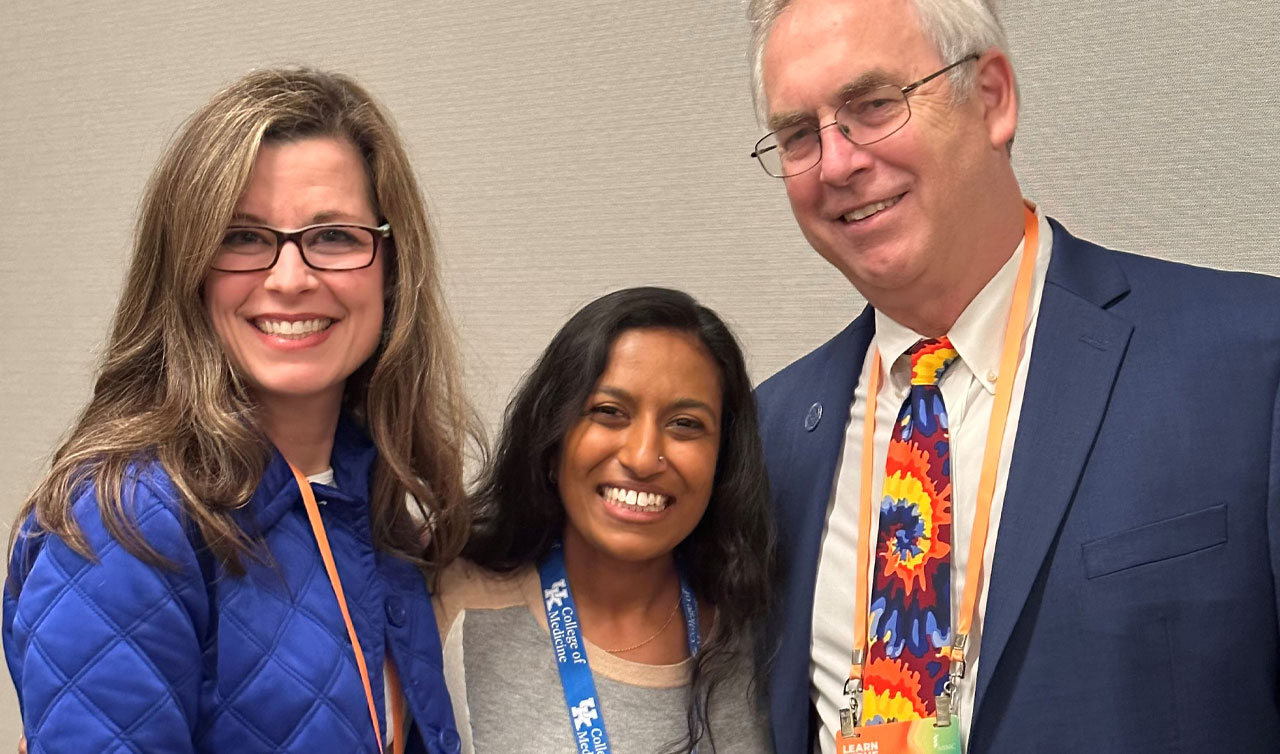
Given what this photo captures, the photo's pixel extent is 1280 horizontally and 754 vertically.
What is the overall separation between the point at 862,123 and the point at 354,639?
3.24 feet

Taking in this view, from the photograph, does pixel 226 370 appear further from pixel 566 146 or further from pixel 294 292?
pixel 566 146

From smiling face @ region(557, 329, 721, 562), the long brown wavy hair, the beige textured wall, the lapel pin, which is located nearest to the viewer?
the long brown wavy hair

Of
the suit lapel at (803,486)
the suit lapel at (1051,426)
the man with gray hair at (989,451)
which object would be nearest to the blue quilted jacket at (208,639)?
the suit lapel at (803,486)

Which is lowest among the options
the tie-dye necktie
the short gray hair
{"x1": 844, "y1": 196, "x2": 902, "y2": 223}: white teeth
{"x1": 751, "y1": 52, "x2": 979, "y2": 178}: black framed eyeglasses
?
the tie-dye necktie

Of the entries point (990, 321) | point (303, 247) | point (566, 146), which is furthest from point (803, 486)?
point (566, 146)

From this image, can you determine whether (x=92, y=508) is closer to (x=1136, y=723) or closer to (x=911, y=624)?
(x=911, y=624)

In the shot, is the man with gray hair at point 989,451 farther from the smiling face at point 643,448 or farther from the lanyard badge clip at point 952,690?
the smiling face at point 643,448

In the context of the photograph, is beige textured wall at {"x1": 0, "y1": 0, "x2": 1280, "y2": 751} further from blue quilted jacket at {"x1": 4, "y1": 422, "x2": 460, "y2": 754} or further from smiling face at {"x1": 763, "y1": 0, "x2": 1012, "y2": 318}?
blue quilted jacket at {"x1": 4, "y1": 422, "x2": 460, "y2": 754}

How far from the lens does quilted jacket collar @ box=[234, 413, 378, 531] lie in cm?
153

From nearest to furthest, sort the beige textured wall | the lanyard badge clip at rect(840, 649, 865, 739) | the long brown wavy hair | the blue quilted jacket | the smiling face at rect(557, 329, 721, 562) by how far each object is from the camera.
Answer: the blue quilted jacket
the long brown wavy hair
the lanyard badge clip at rect(840, 649, 865, 739)
the smiling face at rect(557, 329, 721, 562)
the beige textured wall

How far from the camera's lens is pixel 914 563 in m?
1.70

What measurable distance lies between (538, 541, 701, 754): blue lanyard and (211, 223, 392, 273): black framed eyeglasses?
578 millimetres

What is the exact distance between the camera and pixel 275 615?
148 centimetres

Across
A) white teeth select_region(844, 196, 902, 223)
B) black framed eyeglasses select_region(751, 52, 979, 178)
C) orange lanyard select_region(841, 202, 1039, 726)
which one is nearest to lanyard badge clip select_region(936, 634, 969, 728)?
orange lanyard select_region(841, 202, 1039, 726)
